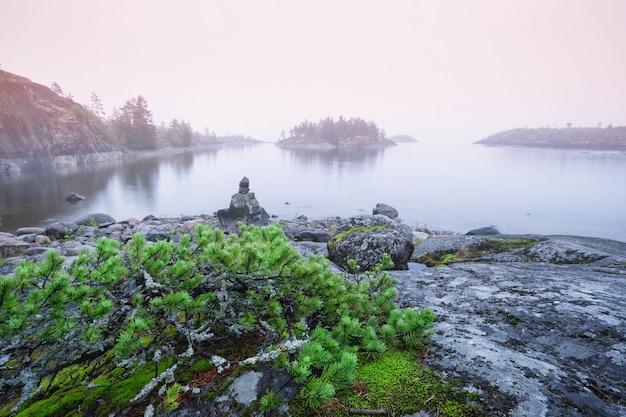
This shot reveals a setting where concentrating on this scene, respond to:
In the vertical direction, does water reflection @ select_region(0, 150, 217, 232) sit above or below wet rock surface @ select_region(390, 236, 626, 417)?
below

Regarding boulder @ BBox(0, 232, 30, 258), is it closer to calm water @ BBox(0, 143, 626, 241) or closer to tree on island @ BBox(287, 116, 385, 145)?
calm water @ BBox(0, 143, 626, 241)

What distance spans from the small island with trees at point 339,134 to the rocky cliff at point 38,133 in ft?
396

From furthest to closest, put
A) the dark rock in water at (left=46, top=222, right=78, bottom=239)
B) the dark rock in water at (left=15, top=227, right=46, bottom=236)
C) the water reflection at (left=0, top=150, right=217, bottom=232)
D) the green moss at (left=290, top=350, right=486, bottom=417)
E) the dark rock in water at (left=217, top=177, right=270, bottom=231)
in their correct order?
the water reflection at (left=0, top=150, right=217, bottom=232) < the dark rock in water at (left=217, top=177, right=270, bottom=231) < the dark rock in water at (left=15, top=227, right=46, bottom=236) < the dark rock in water at (left=46, top=222, right=78, bottom=239) < the green moss at (left=290, top=350, right=486, bottom=417)

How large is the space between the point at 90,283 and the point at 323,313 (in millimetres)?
2151

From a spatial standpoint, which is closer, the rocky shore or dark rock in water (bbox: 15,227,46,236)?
the rocky shore

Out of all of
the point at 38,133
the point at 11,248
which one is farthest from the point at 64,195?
the point at 38,133

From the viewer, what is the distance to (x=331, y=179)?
1972 inches

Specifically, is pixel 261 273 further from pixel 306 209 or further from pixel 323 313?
pixel 306 209

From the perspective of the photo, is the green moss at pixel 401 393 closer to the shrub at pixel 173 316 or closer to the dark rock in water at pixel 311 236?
the shrub at pixel 173 316

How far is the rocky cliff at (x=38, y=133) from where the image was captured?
5522cm

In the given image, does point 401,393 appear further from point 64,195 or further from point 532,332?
point 64,195

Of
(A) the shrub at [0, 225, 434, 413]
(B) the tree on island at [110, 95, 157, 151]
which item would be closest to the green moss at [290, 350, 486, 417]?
(A) the shrub at [0, 225, 434, 413]

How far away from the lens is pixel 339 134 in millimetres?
181500

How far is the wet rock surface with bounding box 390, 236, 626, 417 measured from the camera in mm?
2057
